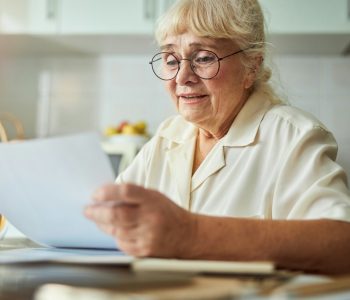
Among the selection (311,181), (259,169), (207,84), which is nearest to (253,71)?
(207,84)

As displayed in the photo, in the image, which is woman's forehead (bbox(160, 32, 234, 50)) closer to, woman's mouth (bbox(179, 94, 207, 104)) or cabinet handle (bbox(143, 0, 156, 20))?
woman's mouth (bbox(179, 94, 207, 104))

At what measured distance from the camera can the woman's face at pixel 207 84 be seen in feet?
3.76

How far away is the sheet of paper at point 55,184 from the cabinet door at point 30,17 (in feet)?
7.29

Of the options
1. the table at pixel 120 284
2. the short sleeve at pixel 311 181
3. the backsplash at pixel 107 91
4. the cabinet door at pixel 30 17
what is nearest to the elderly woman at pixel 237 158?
the short sleeve at pixel 311 181

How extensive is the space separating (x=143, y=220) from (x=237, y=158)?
0.52 metres

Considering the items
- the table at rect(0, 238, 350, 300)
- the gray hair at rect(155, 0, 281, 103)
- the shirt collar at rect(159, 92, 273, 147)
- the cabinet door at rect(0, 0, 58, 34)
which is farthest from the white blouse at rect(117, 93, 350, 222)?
the cabinet door at rect(0, 0, 58, 34)

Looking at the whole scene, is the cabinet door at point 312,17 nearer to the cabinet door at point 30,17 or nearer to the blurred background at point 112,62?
the blurred background at point 112,62

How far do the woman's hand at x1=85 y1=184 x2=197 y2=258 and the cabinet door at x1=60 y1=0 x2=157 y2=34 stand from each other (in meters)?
2.34

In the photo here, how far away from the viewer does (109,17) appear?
2.92 metres

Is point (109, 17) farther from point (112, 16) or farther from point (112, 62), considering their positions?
point (112, 62)

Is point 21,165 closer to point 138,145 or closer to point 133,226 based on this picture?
point 133,226

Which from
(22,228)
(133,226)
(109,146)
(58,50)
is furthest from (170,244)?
(58,50)

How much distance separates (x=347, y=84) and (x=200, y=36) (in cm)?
221

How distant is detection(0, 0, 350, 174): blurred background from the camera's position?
2887mm
